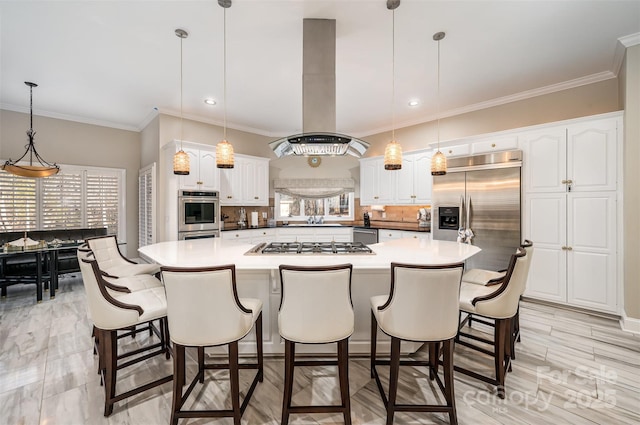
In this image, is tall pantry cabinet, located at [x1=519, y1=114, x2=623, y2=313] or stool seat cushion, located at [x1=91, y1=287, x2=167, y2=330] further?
tall pantry cabinet, located at [x1=519, y1=114, x2=623, y2=313]

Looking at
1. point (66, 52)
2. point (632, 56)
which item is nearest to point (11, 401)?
point (66, 52)

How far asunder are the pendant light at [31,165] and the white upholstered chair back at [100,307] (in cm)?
332

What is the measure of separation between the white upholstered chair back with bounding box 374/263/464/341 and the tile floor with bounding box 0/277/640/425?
627 millimetres

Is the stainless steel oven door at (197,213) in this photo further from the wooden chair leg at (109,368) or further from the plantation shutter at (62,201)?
the wooden chair leg at (109,368)

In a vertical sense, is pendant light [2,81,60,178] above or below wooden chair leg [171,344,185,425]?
above

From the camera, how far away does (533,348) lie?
2.56m

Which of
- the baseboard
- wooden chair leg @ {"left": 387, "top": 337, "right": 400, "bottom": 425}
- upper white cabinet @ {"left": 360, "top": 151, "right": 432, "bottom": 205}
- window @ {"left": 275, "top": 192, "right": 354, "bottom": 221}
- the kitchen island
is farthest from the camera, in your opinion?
window @ {"left": 275, "top": 192, "right": 354, "bottom": 221}

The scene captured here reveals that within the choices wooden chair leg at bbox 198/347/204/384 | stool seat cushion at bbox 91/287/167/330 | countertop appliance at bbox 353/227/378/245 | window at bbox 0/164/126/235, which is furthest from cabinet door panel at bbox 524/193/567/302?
window at bbox 0/164/126/235

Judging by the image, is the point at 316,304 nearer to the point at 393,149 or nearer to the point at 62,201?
the point at 393,149

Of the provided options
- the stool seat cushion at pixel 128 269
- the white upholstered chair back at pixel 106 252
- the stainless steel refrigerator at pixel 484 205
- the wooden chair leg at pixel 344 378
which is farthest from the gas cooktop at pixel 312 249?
the stainless steel refrigerator at pixel 484 205

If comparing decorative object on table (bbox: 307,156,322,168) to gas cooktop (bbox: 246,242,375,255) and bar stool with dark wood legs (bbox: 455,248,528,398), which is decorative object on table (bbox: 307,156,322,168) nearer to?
gas cooktop (bbox: 246,242,375,255)

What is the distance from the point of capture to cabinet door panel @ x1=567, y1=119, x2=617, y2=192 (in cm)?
310

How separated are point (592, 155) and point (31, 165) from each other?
27.0 feet

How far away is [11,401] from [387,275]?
2885 millimetres
